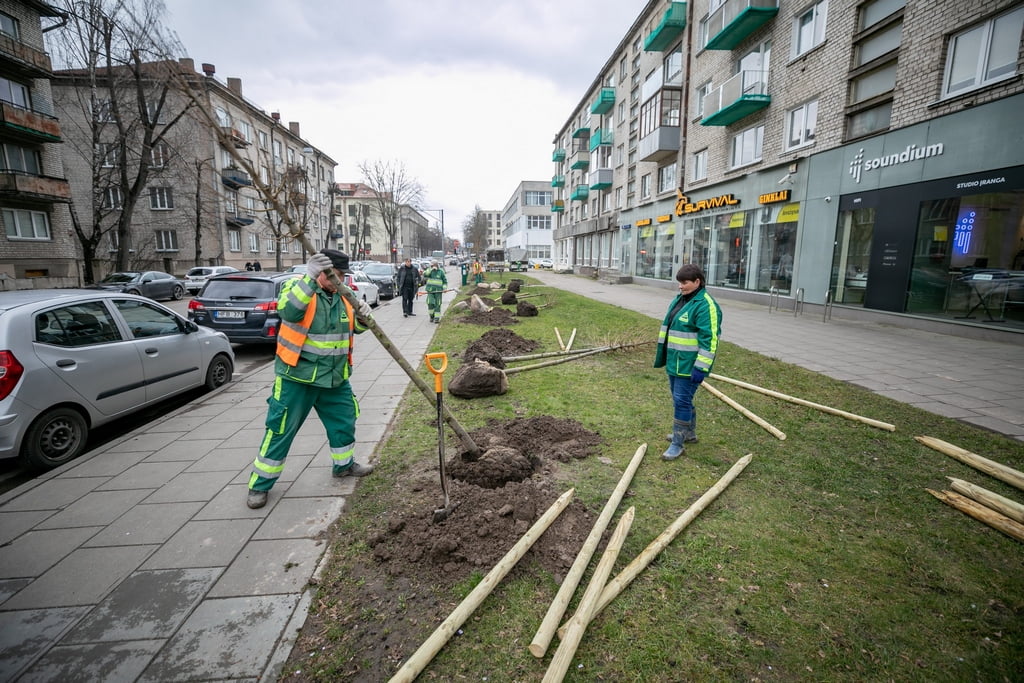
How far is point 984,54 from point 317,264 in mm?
13898

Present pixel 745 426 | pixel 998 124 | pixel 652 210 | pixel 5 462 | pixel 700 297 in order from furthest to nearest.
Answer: pixel 652 210 < pixel 998 124 < pixel 745 426 < pixel 5 462 < pixel 700 297

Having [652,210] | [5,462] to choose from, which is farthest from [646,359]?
[652,210]

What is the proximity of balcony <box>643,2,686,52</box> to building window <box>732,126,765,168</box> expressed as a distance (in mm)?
8413

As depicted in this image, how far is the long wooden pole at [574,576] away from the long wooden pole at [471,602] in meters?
0.28

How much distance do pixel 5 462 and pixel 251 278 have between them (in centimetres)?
529

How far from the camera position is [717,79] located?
2058 centimetres

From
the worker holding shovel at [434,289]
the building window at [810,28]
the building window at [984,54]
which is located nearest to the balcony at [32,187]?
the worker holding shovel at [434,289]

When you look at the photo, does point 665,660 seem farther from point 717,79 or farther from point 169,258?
point 169,258

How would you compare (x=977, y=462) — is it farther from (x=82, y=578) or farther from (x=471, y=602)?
(x=82, y=578)

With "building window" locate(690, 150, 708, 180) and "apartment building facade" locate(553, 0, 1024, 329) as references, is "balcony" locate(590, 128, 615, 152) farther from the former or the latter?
"building window" locate(690, 150, 708, 180)

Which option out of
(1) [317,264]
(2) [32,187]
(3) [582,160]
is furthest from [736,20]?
(2) [32,187]

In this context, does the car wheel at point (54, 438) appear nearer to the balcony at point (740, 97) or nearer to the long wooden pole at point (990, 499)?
the long wooden pole at point (990, 499)

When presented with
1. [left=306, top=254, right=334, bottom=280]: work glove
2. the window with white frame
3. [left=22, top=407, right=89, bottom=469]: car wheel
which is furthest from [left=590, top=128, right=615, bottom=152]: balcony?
[left=22, top=407, right=89, bottom=469]: car wheel

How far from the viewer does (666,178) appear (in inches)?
1030
